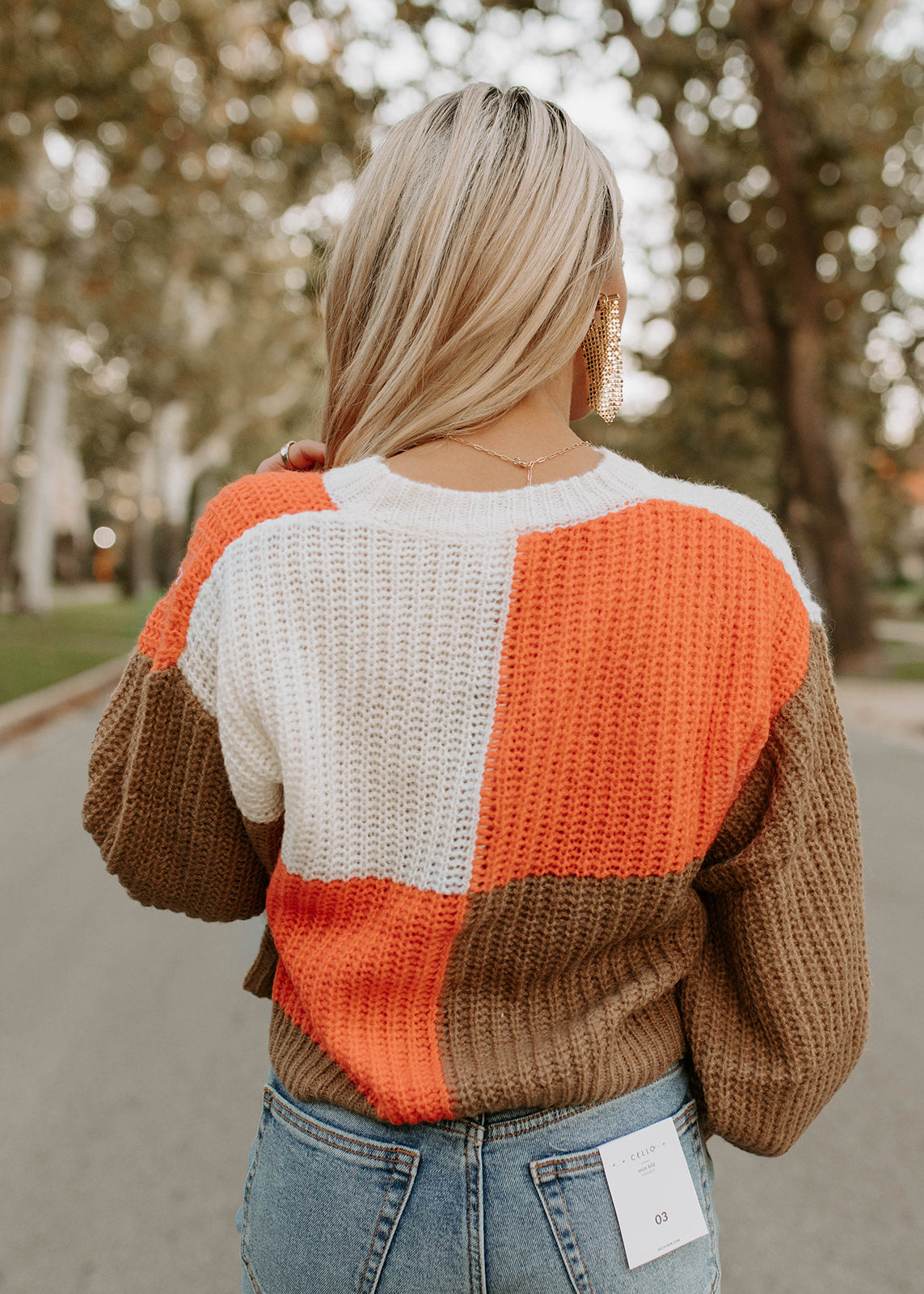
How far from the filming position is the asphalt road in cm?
254

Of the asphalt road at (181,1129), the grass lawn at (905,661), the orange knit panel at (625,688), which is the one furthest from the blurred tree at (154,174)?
the grass lawn at (905,661)

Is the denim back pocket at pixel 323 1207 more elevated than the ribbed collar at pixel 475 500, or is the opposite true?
the ribbed collar at pixel 475 500

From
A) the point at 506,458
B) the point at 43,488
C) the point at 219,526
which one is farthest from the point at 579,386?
the point at 43,488

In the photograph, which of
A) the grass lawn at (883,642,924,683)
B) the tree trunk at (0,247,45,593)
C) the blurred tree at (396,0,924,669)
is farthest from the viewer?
the tree trunk at (0,247,45,593)

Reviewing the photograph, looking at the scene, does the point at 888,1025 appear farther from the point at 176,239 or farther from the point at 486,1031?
the point at 176,239

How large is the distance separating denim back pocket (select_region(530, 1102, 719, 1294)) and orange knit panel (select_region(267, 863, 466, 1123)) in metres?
0.13

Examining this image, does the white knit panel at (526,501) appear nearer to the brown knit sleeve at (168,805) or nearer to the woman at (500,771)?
the woman at (500,771)

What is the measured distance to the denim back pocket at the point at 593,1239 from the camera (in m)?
1.06

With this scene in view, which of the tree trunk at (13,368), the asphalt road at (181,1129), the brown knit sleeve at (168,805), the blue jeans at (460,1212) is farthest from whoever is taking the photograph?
the tree trunk at (13,368)

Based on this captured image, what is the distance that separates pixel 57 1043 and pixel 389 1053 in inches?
118

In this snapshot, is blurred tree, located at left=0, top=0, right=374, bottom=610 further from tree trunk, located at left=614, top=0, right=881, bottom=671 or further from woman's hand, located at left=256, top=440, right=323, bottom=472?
tree trunk, located at left=614, top=0, right=881, bottom=671

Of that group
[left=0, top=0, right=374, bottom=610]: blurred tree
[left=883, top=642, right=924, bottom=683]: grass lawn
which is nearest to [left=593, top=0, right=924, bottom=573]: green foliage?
[left=883, top=642, right=924, bottom=683]: grass lawn

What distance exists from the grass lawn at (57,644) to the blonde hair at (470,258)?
6934 mm

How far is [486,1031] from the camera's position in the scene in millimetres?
1132
